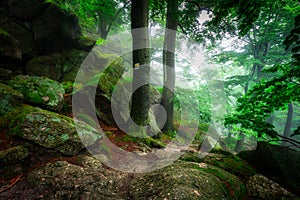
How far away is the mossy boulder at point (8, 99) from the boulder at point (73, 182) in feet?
5.49

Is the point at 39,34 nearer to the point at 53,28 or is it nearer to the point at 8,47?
the point at 53,28

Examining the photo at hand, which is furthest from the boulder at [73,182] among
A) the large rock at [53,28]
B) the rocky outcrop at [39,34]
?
the large rock at [53,28]

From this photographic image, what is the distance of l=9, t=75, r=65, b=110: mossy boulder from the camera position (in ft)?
11.5

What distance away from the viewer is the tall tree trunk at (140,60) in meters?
4.29

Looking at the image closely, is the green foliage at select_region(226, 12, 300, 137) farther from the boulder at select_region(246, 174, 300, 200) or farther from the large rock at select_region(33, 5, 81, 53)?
the large rock at select_region(33, 5, 81, 53)

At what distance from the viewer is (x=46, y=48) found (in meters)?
6.25

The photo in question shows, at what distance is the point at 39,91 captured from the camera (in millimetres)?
3695

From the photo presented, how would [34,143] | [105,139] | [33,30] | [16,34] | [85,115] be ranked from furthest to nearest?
[33,30] < [16,34] < [85,115] < [105,139] < [34,143]

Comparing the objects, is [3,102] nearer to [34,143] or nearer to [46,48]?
[34,143]

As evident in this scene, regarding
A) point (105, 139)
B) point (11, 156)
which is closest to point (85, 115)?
point (105, 139)

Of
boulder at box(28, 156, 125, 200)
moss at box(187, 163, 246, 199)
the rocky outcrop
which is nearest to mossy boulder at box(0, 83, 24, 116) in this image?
boulder at box(28, 156, 125, 200)

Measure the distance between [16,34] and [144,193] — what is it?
24.1 feet

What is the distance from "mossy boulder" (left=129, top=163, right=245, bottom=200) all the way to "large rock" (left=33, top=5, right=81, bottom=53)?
700cm

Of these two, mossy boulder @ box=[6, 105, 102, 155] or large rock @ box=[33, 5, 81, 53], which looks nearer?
mossy boulder @ box=[6, 105, 102, 155]
